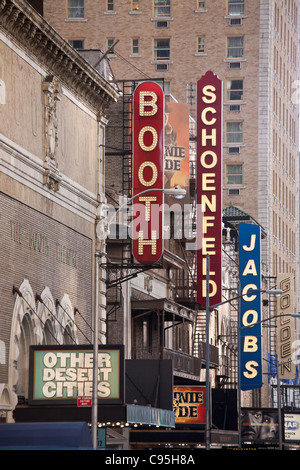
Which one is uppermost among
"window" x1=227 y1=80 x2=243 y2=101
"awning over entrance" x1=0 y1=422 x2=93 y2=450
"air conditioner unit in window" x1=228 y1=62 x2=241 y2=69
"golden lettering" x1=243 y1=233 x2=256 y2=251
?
"air conditioner unit in window" x1=228 y1=62 x2=241 y2=69

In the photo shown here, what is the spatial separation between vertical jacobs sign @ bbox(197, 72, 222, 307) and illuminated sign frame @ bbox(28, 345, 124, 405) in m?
25.1

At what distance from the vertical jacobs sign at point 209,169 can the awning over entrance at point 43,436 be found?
1294 inches

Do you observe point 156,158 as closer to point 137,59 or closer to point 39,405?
point 39,405

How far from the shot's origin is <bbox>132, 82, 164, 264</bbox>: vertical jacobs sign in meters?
54.4

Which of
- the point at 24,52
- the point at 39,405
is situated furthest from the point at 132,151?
the point at 39,405

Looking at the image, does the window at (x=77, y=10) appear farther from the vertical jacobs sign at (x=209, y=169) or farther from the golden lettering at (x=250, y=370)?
the vertical jacobs sign at (x=209, y=169)

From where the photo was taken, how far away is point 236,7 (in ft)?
347

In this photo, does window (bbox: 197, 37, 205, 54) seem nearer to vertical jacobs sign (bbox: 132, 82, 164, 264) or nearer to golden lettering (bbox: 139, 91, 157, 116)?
golden lettering (bbox: 139, 91, 157, 116)

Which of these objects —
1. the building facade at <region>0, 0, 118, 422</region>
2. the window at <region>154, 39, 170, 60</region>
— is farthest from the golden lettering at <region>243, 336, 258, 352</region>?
the building facade at <region>0, 0, 118, 422</region>

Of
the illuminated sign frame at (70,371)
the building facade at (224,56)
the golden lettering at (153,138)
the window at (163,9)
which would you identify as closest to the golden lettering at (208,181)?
the golden lettering at (153,138)

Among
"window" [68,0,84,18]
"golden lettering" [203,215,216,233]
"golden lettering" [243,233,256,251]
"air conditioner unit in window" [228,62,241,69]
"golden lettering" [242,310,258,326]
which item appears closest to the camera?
"golden lettering" [203,215,216,233]

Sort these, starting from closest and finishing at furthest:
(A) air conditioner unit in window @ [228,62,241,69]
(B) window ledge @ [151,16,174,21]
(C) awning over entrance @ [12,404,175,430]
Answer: (C) awning over entrance @ [12,404,175,430] → (B) window ledge @ [151,16,174,21] → (A) air conditioner unit in window @ [228,62,241,69]

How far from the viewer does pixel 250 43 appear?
4163 inches

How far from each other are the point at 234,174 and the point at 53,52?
62.6 m
